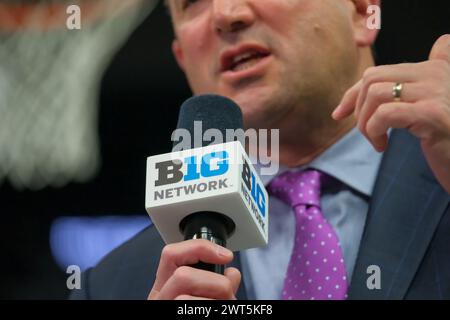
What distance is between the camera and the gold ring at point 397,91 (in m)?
1.15

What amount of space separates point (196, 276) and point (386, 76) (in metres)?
0.42

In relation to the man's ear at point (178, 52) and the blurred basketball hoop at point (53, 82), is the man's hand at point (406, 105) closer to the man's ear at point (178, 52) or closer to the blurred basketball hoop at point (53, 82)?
the man's ear at point (178, 52)

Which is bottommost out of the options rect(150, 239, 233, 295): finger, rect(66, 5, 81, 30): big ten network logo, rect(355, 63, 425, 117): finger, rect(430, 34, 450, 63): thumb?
rect(150, 239, 233, 295): finger

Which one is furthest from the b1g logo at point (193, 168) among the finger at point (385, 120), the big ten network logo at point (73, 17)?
the big ten network logo at point (73, 17)

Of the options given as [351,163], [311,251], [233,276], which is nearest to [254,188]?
[233,276]

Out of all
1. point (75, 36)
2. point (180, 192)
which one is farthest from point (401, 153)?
point (75, 36)

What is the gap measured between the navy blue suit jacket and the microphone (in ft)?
1.12

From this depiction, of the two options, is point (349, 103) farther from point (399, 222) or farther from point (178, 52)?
point (178, 52)

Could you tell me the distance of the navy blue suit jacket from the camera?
1290 mm

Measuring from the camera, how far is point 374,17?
1609 mm

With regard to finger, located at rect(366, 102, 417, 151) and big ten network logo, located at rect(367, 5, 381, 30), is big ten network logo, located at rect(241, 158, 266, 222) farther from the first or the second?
big ten network logo, located at rect(367, 5, 381, 30)

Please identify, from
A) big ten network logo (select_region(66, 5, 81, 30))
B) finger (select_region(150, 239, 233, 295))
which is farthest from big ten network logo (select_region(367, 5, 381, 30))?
finger (select_region(150, 239, 233, 295))

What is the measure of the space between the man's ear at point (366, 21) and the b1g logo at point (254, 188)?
643mm

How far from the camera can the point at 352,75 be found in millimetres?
1604
